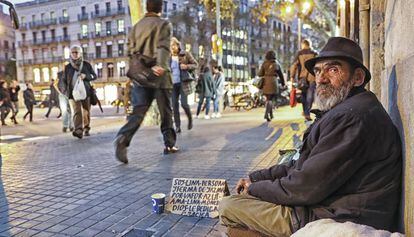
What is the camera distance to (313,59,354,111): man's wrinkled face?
234 cm

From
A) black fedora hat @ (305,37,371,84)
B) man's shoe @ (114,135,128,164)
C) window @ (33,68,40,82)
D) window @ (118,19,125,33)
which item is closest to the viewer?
black fedora hat @ (305,37,371,84)

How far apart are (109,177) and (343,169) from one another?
3560 mm

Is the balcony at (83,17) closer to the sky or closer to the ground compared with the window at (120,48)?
closer to the sky

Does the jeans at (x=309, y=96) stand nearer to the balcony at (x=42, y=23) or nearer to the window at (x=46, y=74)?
the window at (x=46, y=74)

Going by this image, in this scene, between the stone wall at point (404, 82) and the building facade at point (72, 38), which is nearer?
the stone wall at point (404, 82)

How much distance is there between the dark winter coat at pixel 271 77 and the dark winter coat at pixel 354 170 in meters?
8.95

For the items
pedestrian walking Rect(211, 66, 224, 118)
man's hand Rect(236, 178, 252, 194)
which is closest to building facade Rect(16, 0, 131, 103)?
pedestrian walking Rect(211, 66, 224, 118)

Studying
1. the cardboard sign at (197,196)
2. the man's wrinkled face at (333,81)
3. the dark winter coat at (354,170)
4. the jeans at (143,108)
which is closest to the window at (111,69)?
the jeans at (143,108)

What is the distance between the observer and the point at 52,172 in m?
5.44

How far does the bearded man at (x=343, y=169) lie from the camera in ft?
6.55

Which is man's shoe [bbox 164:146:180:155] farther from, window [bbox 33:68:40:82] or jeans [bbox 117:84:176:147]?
window [bbox 33:68:40:82]

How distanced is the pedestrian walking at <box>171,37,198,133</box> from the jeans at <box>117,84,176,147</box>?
9.95 feet

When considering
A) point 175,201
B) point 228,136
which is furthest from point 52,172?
point 228,136

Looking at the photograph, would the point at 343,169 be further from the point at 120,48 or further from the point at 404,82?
the point at 120,48
